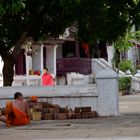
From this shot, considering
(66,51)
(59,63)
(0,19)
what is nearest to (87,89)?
(0,19)

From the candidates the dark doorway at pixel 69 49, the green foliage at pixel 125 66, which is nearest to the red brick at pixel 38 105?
the dark doorway at pixel 69 49

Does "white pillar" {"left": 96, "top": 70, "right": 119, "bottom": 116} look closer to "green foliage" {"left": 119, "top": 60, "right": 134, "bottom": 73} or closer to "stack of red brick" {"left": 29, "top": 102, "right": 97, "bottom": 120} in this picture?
"stack of red brick" {"left": 29, "top": 102, "right": 97, "bottom": 120}

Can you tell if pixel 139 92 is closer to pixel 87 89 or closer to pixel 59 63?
pixel 59 63

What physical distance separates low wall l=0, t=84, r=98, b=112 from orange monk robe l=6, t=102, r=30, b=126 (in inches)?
109

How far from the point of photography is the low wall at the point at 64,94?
1975 cm

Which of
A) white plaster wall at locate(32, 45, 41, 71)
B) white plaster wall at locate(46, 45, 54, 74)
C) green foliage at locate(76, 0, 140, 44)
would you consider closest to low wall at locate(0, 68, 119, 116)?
green foliage at locate(76, 0, 140, 44)

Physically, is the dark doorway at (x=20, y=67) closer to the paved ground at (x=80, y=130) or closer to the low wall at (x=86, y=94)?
the low wall at (x=86, y=94)

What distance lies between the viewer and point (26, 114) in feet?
57.0

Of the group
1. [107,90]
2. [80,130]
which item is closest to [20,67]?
[107,90]

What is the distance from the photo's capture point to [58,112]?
63.2 feet

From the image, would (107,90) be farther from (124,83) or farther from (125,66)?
(125,66)

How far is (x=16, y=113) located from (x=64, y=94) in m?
3.10

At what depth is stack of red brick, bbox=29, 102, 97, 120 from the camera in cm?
1917

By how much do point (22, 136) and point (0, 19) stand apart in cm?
572
